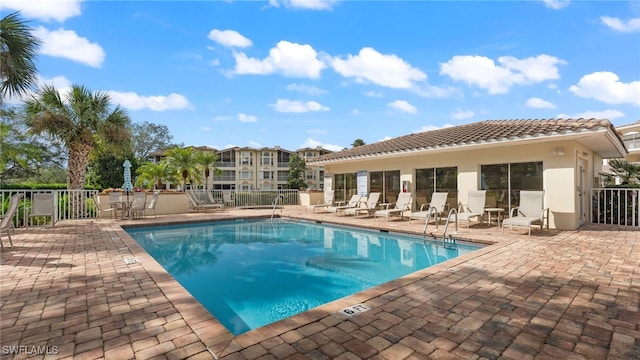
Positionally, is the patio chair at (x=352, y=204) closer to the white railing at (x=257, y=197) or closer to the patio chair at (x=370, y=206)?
the patio chair at (x=370, y=206)

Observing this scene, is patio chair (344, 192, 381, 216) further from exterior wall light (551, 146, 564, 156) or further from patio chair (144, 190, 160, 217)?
patio chair (144, 190, 160, 217)

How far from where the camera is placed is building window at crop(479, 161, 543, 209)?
9.46 meters

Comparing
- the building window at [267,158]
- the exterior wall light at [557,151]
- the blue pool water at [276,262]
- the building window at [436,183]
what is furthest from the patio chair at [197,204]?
the building window at [267,158]

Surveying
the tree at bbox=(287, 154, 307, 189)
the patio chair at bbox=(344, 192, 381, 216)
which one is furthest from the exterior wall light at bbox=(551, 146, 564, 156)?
the tree at bbox=(287, 154, 307, 189)

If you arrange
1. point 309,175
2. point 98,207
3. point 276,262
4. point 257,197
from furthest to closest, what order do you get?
point 309,175 < point 257,197 < point 98,207 < point 276,262

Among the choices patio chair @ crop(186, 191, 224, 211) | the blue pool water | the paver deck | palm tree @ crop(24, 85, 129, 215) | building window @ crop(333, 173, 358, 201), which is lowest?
the blue pool water

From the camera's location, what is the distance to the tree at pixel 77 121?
13055 millimetres

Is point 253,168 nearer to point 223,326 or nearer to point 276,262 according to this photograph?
point 276,262

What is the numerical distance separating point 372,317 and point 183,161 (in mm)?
21371

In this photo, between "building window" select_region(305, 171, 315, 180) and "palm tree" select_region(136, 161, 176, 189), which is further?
"building window" select_region(305, 171, 315, 180)

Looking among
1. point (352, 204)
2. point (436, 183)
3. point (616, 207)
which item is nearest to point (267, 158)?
point (352, 204)

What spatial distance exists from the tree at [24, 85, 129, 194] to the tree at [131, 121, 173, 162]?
34.1 m

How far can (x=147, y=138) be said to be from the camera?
45656 mm

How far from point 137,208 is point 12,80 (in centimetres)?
533
